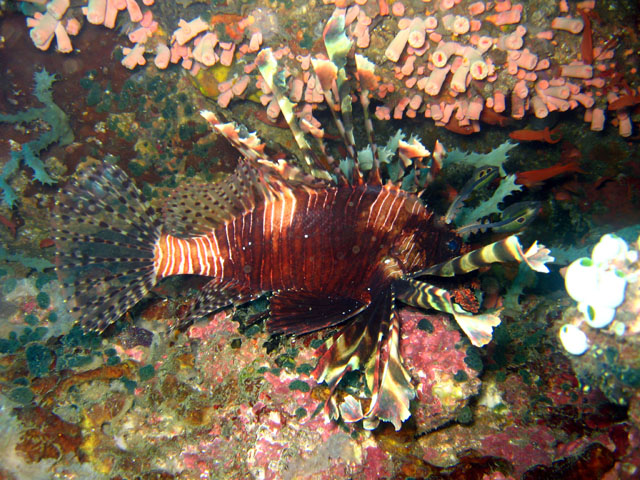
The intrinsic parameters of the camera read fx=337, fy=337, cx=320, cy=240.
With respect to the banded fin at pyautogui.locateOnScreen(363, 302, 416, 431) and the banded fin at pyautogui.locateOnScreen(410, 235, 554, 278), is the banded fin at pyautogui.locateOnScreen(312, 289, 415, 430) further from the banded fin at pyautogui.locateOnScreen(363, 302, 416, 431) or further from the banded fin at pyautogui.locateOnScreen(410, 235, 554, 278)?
the banded fin at pyautogui.locateOnScreen(410, 235, 554, 278)

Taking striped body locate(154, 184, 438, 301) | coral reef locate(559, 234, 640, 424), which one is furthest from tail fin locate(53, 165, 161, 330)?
coral reef locate(559, 234, 640, 424)

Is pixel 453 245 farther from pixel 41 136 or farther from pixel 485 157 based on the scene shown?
pixel 41 136

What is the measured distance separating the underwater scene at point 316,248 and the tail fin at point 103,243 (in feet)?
0.07

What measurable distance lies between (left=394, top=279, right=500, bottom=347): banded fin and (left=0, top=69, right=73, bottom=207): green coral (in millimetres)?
4587

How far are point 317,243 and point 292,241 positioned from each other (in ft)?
0.76

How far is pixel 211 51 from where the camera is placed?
3.86 m

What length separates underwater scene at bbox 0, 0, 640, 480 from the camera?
2.63 metres

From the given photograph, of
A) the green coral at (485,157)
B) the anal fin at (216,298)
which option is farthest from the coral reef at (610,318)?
the anal fin at (216,298)

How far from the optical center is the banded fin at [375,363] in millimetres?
2295

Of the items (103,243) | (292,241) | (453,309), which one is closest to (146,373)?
(103,243)

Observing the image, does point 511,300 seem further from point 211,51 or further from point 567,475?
point 211,51

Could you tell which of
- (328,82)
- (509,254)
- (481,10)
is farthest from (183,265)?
(481,10)

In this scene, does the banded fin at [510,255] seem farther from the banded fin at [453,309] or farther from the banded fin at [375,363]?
the banded fin at [375,363]

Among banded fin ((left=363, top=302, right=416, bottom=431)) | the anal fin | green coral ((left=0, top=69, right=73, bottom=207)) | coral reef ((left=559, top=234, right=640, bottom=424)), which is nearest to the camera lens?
coral reef ((left=559, top=234, right=640, bottom=424))
